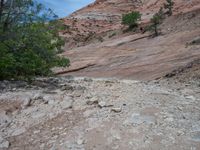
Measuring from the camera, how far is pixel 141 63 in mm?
14969

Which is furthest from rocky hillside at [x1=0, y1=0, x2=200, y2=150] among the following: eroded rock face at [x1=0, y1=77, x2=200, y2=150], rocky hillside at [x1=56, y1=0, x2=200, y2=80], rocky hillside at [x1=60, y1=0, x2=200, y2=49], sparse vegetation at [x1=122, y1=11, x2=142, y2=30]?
rocky hillside at [x1=60, y1=0, x2=200, y2=49]

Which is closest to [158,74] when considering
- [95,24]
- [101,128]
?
[101,128]

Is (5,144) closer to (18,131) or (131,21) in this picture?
(18,131)

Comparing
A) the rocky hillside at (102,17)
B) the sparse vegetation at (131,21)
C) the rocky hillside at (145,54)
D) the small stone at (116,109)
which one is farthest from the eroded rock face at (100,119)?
the rocky hillside at (102,17)

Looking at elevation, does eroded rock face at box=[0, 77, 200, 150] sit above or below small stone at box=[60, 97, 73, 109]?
below

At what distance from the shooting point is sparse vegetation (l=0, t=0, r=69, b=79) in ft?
30.7

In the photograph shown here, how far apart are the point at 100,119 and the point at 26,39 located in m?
4.24

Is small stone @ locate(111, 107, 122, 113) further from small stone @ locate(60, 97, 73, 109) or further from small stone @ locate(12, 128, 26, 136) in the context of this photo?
small stone @ locate(12, 128, 26, 136)

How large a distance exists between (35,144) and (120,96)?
228 cm

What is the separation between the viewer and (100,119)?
6172mm

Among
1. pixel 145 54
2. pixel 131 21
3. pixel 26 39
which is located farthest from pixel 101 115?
pixel 131 21

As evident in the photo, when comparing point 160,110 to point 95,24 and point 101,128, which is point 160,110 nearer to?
point 101,128

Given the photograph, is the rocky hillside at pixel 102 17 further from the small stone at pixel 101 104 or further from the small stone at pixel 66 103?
the small stone at pixel 101 104

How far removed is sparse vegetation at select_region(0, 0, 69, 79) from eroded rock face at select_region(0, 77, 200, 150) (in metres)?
1.45
